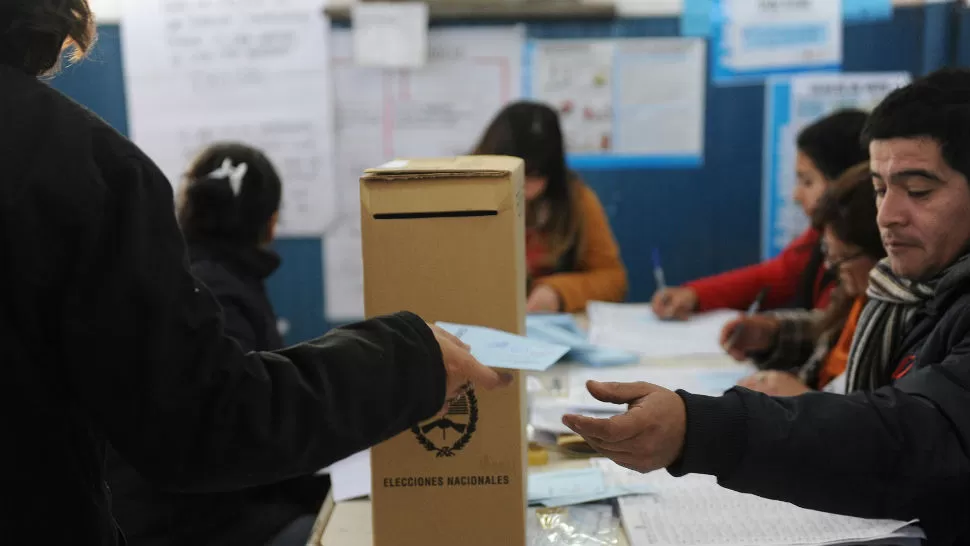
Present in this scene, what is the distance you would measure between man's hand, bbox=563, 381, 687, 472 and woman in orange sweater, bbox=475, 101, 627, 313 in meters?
1.37

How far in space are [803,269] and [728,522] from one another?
1.31 meters

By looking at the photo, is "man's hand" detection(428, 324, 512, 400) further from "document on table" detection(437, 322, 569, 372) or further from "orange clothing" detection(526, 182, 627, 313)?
"orange clothing" detection(526, 182, 627, 313)

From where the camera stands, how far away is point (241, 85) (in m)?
3.05

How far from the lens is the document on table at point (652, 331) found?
185 cm

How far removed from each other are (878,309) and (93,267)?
1124 mm

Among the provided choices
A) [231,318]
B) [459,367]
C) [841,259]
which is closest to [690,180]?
[841,259]

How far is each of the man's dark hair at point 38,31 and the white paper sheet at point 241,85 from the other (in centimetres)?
233

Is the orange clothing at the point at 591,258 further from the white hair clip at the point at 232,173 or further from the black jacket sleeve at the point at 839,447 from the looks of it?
the black jacket sleeve at the point at 839,447

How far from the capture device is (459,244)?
93 centimetres

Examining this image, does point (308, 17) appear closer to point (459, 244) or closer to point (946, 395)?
point (459, 244)

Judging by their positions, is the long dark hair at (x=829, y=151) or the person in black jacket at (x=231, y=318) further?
the long dark hair at (x=829, y=151)

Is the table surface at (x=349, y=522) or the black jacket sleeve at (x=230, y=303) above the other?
the black jacket sleeve at (x=230, y=303)

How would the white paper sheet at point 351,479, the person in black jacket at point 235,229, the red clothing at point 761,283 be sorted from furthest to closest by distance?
the red clothing at point 761,283 < the person in black jacket at point 235,229 < the white paper sheet at point 351,479

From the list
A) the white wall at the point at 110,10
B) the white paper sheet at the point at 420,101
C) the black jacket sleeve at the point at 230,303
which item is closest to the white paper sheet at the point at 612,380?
the black jacket sleeve at the point at 230,303
